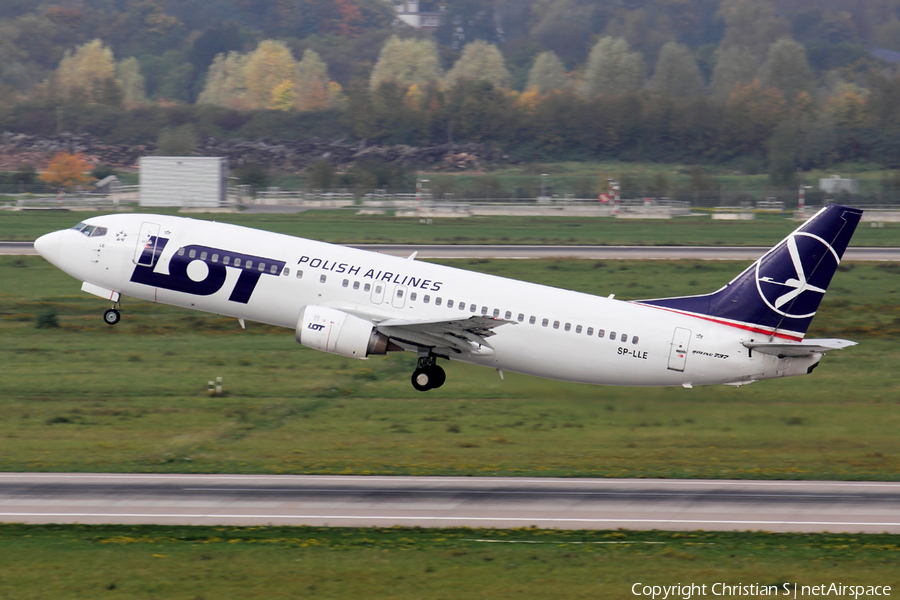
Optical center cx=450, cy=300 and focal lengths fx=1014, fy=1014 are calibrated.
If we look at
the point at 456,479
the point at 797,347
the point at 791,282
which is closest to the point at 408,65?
the point at 791,282

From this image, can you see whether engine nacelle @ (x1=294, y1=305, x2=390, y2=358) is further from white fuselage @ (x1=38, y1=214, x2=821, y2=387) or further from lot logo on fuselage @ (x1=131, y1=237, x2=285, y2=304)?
lot logo on fuselage @ (x1=131, y1=237, x2=285, y2=304)

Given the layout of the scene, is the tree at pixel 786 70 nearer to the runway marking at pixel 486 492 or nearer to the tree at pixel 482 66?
the tree at pixel 482 66

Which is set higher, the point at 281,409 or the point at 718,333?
the point at 718,333

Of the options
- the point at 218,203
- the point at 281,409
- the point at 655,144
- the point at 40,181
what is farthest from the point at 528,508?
the point at 655,144

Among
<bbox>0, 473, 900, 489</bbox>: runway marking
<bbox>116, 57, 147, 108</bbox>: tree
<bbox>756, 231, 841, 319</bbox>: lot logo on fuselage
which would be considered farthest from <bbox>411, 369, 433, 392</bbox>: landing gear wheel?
<bbox>116, 57, 147, 108</bbox>: tree

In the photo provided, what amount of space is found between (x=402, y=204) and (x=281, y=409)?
2828 inches

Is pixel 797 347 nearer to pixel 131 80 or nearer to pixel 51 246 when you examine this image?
pixel 51 246

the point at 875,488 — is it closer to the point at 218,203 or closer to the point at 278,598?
the point at 278,598

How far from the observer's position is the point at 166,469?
116 ft

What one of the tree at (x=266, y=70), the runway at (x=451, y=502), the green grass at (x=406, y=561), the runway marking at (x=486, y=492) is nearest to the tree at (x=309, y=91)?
the tree at (x=266, y=70)

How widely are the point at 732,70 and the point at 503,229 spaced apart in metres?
100

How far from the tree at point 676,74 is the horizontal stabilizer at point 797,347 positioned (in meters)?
136

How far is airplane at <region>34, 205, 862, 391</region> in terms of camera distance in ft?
125

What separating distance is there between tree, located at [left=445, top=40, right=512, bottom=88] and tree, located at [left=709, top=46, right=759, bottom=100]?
38.5 metres
